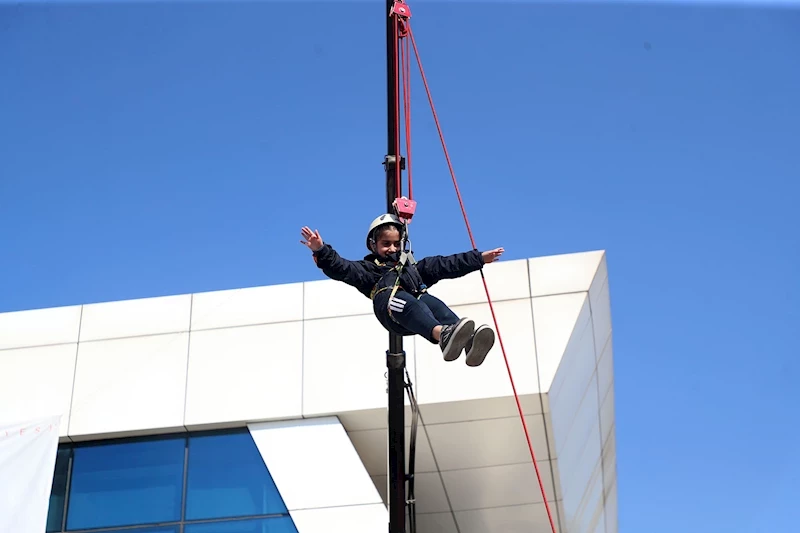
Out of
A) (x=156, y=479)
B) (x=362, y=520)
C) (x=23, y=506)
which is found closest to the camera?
(x=23, y=506)

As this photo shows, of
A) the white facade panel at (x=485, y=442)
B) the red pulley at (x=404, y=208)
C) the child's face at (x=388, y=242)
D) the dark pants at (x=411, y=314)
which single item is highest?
the white facade panel at (x=485, y=442)

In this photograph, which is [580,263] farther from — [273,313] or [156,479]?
[156,479]

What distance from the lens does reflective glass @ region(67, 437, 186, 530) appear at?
12.3m

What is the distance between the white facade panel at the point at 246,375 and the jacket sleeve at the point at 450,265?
5.49 meters

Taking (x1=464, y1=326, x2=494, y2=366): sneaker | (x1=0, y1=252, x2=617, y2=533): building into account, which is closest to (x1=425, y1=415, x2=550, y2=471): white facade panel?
(x1=0, y1=252, x2=617, y2=533): building

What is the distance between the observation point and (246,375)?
1227 centimetres

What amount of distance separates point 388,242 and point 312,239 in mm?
636

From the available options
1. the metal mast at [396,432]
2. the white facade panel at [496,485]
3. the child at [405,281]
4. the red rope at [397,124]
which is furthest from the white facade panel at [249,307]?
the child at [405,281]

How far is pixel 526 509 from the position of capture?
13203 millimetres

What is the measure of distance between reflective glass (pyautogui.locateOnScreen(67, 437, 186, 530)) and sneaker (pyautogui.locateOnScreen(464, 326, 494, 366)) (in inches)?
279

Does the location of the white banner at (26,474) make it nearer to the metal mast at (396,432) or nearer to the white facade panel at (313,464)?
the white facade panel at (313,464)

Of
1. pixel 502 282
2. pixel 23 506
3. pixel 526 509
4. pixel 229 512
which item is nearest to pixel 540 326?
pixel 502 282

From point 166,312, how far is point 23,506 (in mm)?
3196

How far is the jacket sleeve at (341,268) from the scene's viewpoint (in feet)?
21.9
